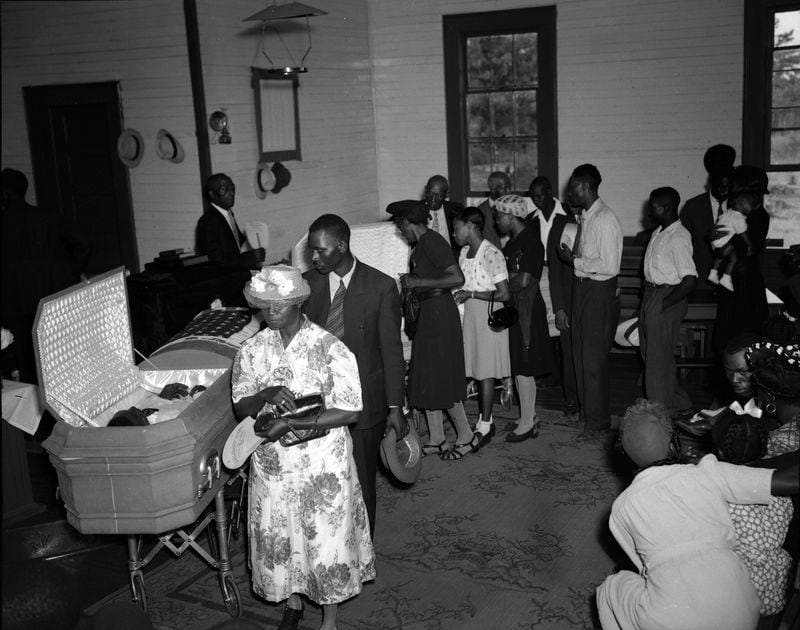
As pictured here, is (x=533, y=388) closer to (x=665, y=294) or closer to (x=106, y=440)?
(x=665, y=294)

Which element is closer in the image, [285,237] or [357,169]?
[285,237]

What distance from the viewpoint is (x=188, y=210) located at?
9023 mm

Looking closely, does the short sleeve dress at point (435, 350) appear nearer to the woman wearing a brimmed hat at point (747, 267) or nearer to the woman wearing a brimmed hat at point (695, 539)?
the woman wearing a brimmed hat at point (747, 267)

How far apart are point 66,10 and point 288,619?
287 inches

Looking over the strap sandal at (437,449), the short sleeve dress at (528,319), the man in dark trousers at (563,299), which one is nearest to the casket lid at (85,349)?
the strap sandal at (437,449)

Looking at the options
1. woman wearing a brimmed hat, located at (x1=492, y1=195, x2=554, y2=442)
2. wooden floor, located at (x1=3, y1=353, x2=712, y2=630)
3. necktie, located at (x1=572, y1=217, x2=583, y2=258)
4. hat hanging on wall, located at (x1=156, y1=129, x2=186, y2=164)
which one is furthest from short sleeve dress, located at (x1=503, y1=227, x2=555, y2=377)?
hat hanging on wall, located at (x1=156, y1=129, x2=186, y2=164)

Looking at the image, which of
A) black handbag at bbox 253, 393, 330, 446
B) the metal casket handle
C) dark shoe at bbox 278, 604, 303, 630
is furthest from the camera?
dark shoe at bbox 278, 604, 303, 630

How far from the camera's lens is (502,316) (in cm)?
652

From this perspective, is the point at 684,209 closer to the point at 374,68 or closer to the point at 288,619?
the point at 374,68

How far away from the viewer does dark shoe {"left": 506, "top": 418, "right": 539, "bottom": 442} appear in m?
6.97

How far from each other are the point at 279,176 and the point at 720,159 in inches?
178

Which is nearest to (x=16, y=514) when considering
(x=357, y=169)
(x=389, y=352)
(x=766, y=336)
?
Result: (x=389, y=352)

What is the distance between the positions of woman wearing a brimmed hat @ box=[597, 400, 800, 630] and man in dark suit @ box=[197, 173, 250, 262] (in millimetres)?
5506

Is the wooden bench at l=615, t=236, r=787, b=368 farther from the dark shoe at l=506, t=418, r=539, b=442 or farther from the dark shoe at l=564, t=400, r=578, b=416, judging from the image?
the dark shoe at l=506, t=418, r=539, b=442
